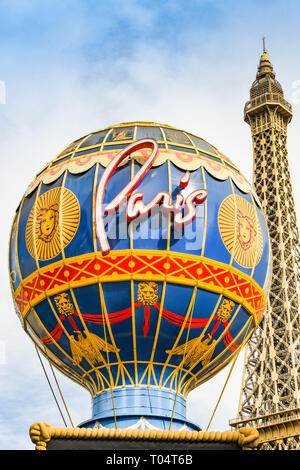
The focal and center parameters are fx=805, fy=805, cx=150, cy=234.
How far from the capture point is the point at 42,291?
18.4 metres

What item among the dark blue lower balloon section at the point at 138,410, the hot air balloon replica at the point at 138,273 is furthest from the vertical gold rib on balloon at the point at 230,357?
the dark blue lower balloon section at the point at 138,410

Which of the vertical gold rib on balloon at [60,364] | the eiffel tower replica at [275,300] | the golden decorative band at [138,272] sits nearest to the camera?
the golden decorative band at [138,272]

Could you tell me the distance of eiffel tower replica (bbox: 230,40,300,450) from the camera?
171 ft

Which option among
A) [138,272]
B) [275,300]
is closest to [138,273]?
[138,272]

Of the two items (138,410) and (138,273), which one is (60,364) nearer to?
(138,410)

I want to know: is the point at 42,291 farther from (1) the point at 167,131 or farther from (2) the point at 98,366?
(1) the point at 167,131

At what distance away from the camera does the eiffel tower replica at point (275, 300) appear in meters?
52.2

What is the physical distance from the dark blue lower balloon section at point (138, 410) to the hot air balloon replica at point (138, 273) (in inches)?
1.0

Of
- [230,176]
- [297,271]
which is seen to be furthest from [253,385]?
[230,176]

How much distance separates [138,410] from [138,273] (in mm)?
3046

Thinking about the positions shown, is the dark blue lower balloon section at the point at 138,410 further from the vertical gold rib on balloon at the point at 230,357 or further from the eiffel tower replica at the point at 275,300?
the eiffel tower replica at the point at 275,300

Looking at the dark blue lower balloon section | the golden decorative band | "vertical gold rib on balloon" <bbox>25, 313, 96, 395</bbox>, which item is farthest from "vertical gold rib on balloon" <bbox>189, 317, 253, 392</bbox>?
"vertical gold rib on balloon" <bbox>25, 313, 96, 395</bbox>

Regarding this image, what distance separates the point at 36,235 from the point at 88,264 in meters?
1.61

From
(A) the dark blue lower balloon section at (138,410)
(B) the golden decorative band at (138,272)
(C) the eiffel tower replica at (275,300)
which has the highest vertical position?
(C) the eiffel tower replica at (275,300)
